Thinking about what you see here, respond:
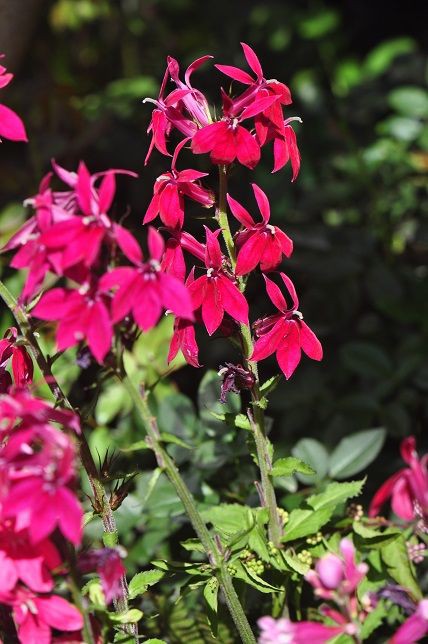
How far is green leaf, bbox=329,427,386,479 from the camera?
1371 mm

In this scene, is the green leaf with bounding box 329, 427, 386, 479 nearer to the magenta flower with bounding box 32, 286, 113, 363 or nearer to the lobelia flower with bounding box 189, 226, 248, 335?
the lobelia flower with bounding box 189, 226, 248, 335

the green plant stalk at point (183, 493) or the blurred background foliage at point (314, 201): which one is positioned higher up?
the green plant stalk at point (183, 493)

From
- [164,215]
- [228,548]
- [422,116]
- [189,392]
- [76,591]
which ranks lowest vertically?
[189,392]

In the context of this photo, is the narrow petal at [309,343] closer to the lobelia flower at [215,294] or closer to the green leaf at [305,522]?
the lobelia flower at [215,294]

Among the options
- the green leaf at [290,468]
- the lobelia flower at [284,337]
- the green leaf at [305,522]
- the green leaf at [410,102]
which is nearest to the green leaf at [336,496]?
the green leaf at [305,522]

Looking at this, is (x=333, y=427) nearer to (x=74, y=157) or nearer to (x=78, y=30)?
(x=74, y=157)

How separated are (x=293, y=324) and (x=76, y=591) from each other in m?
0.37

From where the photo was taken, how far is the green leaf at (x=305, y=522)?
3.48 ft

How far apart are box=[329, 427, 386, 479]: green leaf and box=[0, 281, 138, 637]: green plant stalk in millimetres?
489

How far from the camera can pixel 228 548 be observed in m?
0.93

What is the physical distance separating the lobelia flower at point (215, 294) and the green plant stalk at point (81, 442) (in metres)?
0.16

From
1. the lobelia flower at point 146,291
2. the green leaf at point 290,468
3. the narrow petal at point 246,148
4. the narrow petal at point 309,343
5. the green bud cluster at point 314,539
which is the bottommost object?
the green bud cluster at point 314,539

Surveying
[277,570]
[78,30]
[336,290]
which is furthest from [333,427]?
[78,30]

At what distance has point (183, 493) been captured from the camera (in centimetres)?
88
